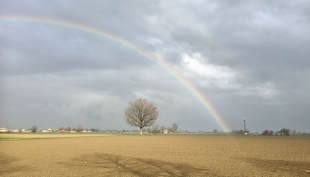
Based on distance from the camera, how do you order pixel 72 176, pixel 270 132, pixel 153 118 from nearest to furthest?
pixel 72 176 < pixel 153 118 < pixel 270 132

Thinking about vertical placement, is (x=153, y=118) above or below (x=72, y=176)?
above

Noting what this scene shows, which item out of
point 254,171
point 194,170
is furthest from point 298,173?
point 194,170

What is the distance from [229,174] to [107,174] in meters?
7.30

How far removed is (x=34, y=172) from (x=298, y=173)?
16404 mm

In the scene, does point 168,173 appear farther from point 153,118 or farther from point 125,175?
point 153,118

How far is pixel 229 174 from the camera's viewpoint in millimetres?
16469

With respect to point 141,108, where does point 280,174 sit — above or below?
below

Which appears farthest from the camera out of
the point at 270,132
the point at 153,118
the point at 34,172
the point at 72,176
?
the point at 270,132

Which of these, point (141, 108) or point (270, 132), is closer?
point (141, 108)

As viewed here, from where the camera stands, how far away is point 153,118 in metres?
127

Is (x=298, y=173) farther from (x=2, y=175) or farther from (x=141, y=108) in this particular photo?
(x=141, y=108)

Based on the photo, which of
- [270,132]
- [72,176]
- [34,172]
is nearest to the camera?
[72,176]

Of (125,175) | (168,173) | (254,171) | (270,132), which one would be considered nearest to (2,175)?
(125,175)

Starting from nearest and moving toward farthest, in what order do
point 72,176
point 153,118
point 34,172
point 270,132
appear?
point 72,176 → point 34,172 → point 153,118 → point 270,132
